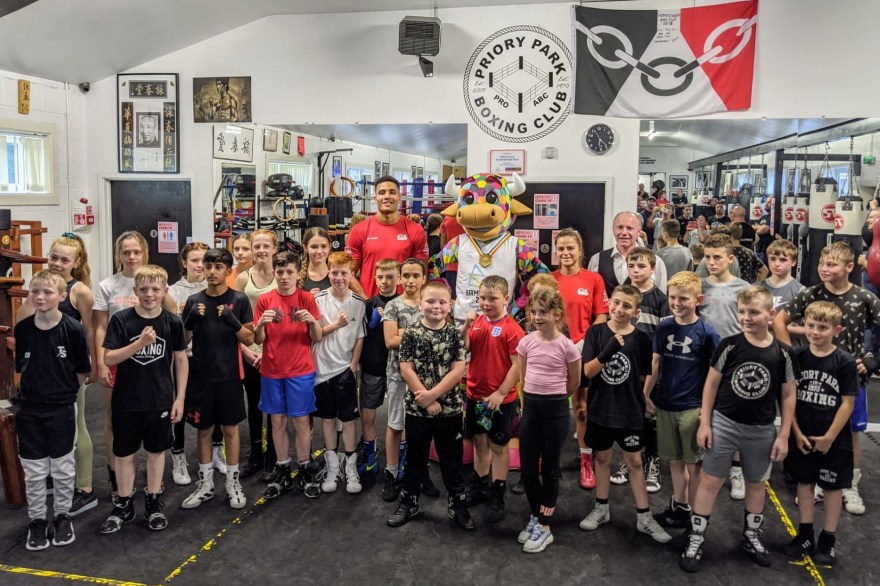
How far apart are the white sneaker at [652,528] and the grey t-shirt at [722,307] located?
3.56ft

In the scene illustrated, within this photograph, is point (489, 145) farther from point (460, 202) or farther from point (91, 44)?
point (91, 44)

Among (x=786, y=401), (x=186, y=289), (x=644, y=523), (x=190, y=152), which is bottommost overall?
(x=644, y=523)

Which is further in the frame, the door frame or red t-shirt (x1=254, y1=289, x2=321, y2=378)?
the door frame

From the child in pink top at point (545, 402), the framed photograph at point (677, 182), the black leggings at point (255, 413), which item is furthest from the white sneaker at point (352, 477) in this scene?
the framed photograph at point (677, 182)

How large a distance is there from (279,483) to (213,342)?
0.92m

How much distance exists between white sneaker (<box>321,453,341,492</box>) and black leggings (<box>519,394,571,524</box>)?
4.04ft

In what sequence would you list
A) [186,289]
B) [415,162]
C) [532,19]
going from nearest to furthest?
[186,289]
[532,19]
[415,162]

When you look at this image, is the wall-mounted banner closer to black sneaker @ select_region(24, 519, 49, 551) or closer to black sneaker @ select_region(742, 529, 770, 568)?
black sneaker @ select_region(742, 529, 770, 568)

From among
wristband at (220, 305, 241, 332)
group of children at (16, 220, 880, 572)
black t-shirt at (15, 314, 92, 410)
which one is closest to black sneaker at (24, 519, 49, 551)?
group of children at (16, 220, 880, 572)

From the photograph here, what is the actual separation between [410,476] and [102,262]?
503cm

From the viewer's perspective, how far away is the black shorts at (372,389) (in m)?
4.27

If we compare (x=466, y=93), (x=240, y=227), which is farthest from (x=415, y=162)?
(x=466, y=93)

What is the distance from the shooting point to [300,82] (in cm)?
661

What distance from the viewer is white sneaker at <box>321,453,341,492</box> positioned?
4.14 metres
